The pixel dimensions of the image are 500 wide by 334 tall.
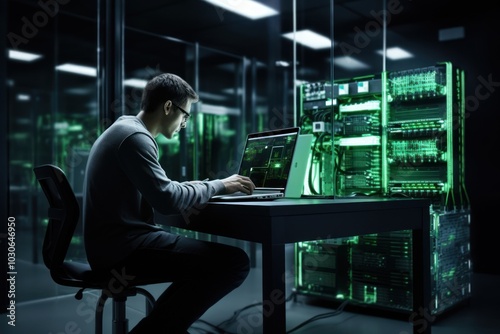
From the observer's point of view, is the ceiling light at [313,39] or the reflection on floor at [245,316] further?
the ceiling light at [313,39]

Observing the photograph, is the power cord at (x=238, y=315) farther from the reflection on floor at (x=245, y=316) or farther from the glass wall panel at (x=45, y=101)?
the glass wall panel at (x=45, y=101)

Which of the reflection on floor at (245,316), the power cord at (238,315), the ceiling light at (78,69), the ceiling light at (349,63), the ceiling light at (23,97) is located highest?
the ceiling light at (78,69)

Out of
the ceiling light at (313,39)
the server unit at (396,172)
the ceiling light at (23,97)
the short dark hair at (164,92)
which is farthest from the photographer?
the ceiling light at (23,97)

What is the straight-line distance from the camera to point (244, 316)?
3107 mm

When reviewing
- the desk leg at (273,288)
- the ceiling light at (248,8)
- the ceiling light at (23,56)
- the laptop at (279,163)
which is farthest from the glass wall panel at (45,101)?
the desk leg at (273,288)

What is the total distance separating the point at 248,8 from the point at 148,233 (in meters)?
4.06

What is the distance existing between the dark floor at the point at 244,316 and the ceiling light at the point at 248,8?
3.09m

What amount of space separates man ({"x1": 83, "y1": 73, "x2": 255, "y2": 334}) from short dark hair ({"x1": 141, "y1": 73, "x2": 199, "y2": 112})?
17 centimetres

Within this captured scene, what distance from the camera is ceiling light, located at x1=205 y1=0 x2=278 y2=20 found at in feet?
16.8

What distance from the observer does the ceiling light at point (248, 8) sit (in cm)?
512

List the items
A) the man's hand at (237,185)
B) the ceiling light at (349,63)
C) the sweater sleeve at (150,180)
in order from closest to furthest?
the sweater sleeve at (150,180), the man's hand at (237,185), the ceiling light at (349,63)

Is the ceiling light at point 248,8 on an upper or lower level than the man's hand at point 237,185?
upper

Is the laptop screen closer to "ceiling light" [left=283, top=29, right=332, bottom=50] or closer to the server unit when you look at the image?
the server unit

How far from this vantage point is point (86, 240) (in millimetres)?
1813
